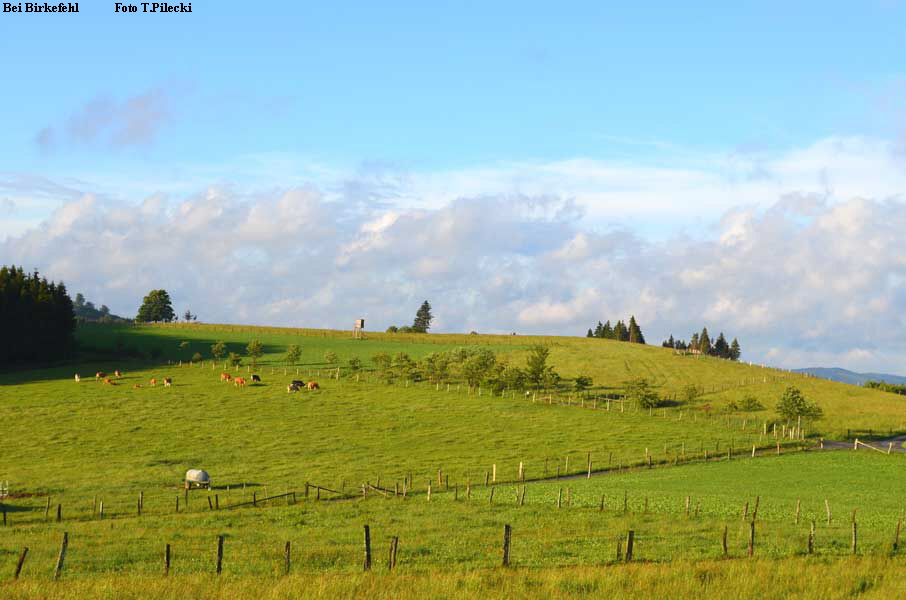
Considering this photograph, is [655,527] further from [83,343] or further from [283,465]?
[83,343]

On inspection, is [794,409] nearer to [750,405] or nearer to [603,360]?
[750,405]

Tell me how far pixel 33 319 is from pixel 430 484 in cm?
9645

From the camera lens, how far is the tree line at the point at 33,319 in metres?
127

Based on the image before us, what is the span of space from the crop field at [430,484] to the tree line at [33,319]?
543cm

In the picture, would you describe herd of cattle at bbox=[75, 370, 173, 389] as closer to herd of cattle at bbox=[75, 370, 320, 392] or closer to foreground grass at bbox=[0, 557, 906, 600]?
herd of cattle at bbox=[75, 370, 320, 392]

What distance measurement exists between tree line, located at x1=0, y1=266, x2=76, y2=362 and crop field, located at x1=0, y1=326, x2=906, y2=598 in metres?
5.43

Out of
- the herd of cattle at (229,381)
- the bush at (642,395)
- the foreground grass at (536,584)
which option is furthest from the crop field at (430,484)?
the bush at (642,395)

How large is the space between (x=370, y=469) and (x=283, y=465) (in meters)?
7.38

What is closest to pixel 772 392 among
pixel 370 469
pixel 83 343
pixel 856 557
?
pixel 370 469

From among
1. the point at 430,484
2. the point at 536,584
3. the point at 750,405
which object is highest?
the point at 750,405

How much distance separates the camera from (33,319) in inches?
5138

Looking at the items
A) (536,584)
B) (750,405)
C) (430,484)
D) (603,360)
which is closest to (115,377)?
(430,484)

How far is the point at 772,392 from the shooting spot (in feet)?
419

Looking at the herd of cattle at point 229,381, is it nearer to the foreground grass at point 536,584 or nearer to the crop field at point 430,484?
the crop field at point 430,484
